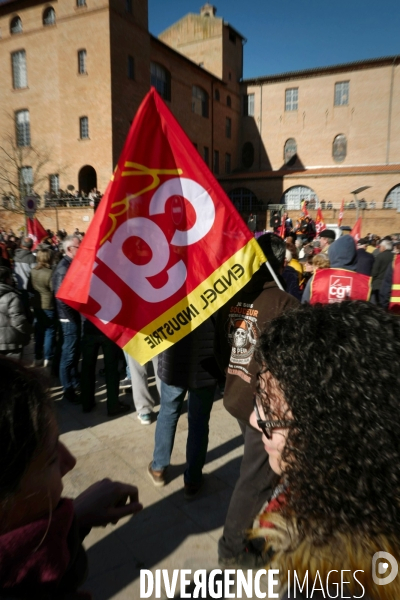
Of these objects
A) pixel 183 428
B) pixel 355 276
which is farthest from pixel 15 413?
pixel 355 276

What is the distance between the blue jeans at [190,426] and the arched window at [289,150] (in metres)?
38.5

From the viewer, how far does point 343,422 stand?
2.99ft

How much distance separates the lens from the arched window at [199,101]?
34.2 meters

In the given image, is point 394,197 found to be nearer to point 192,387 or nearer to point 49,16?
point 49,16

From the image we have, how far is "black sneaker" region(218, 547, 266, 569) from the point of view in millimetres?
2371

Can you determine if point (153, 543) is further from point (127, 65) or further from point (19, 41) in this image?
point (19, 41)

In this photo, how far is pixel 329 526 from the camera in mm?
951

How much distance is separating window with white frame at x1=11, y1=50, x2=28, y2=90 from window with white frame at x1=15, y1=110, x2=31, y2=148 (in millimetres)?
1734

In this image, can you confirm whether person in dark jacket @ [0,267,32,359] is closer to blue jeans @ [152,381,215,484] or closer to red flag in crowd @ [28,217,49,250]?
blue jeans @ [152,381,215,484]

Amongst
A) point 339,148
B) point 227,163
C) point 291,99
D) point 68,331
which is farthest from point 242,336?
point 291,99

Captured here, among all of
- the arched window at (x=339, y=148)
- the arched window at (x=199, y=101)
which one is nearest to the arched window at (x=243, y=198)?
the arched window at (x=199, y=101)

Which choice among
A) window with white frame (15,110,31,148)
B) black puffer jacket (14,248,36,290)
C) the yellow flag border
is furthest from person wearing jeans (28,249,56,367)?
window with white frame (15,110,31,148)

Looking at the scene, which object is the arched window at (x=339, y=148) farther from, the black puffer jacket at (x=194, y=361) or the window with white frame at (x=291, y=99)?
the black puffer jacket at (x=194, y=361)

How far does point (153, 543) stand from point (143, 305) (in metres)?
1.49
